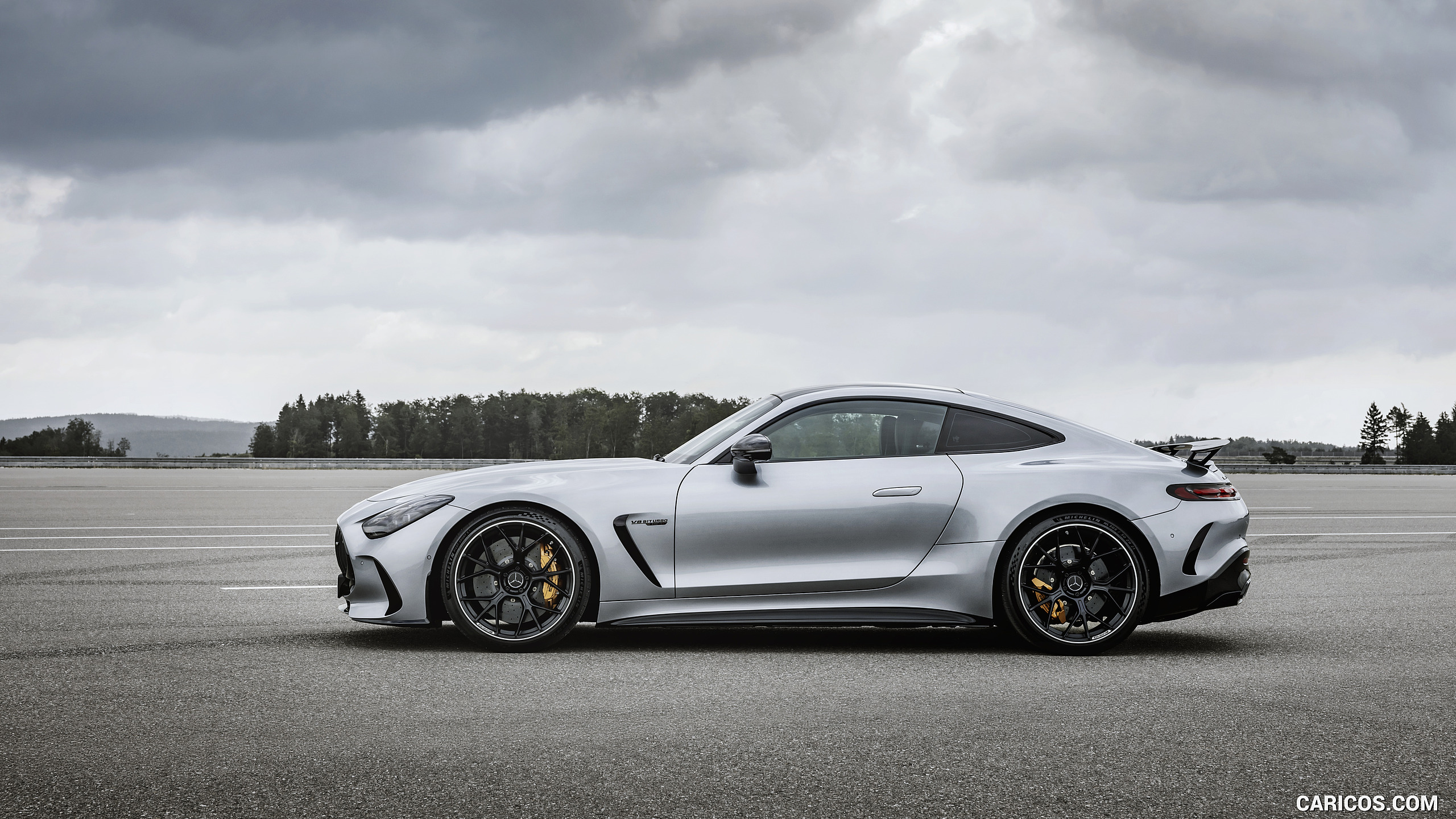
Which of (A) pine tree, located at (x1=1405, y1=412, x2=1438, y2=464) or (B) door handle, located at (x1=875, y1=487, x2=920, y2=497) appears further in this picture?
(A) pine tree, located at (x1=1405, y1=412, x2=1438, y2=464)

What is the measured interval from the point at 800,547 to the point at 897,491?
60 cm

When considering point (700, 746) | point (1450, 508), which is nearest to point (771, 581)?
point (700, 746)

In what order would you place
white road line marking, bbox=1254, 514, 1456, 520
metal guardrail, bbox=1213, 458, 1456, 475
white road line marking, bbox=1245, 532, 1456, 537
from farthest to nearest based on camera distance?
metal guardrail, bbox=1213, 458, 1456, 475 → white road line marking, bbox=1254, 514, 1456, 520 → white road line marking, bbox=1245, 532, 1456, 537

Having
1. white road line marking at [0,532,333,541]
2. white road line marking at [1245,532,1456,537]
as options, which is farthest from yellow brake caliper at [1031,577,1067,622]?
white road line marking at [0,532,333,541]

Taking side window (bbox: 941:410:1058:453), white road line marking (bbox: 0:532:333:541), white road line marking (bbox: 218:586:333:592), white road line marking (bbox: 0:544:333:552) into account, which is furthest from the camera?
white road line marking (bbox: 0:532:333:541)

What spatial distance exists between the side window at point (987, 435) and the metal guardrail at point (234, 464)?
48.0 meters

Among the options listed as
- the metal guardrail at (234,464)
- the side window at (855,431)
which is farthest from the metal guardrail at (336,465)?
the side window at (855,431)

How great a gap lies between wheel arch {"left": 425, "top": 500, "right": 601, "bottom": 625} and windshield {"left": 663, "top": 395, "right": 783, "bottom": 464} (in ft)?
2.22

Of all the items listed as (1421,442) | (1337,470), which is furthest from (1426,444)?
(1337,470)

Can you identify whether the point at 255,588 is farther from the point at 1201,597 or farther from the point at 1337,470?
the point at 1337,470

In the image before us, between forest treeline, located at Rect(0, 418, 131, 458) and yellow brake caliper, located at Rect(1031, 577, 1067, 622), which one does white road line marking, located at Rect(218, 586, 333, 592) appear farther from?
forest treeline, located at Rect(0, 418, 131, 458)

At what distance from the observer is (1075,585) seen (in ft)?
19.2

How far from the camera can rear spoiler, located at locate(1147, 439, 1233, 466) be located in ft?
19.7

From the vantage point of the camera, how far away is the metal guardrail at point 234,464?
5362cm
